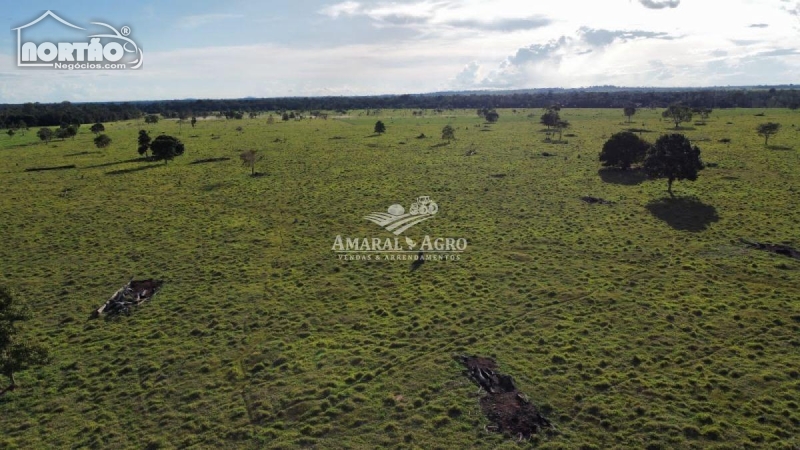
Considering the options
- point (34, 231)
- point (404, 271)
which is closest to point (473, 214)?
point (404, 271)

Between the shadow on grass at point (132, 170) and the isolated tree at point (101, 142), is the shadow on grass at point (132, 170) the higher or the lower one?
the lower one

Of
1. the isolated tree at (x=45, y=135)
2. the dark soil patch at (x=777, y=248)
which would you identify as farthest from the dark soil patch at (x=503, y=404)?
the isolated tree at (x=45, y=135)

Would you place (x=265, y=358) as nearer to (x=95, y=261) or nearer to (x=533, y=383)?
(x=533, y=383)

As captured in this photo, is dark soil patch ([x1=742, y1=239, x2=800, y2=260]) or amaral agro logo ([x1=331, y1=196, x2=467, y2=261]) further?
amaral agro logo ([x1=331, y1=196, x2=467, y2=261])

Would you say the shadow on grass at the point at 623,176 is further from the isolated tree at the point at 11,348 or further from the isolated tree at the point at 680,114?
the isolated tree at the point at 680,114

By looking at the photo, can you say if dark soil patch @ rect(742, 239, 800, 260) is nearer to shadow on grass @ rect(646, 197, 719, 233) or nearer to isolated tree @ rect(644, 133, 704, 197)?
shadow on grass @ rect(646, 197, 719, 233)

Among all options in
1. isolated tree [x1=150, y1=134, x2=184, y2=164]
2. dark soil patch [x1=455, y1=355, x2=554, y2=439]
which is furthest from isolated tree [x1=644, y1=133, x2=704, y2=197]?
isolated tree [x1=150, y1=134, x2=184, y2=164]
